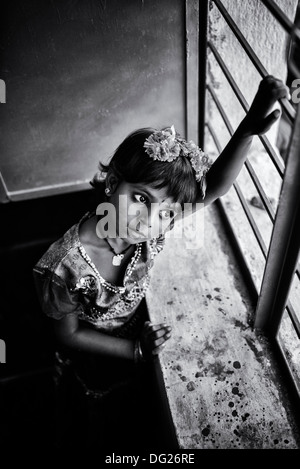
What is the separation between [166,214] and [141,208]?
0.30 ft

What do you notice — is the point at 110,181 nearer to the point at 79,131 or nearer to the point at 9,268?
the point at 79,131

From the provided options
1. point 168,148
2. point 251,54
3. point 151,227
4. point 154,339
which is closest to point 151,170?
point 168,148

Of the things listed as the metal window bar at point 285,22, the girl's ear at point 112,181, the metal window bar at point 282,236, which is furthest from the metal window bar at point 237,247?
the metal window bar at point 285,22

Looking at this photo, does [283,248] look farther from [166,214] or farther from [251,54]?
[251,54]

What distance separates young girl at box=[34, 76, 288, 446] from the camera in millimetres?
1181

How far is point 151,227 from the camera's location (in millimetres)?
1270

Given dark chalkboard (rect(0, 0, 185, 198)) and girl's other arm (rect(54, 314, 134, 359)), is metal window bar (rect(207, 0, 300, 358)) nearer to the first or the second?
dark chalkboard (rect(0, 0, 185, 198))

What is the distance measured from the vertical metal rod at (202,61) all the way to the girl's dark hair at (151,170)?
62 centimetres

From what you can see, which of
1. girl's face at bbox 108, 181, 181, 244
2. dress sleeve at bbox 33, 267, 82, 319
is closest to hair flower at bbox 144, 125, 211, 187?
girl's face at bbox 108, 181, 181, 244

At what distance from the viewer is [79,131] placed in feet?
6.27

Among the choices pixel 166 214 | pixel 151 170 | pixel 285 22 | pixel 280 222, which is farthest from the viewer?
pixel 166 214

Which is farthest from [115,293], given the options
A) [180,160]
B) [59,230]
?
[59,230]

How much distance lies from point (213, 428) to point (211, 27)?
5.06 feet

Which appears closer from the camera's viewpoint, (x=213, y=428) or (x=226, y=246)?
(x=213, y=428)
